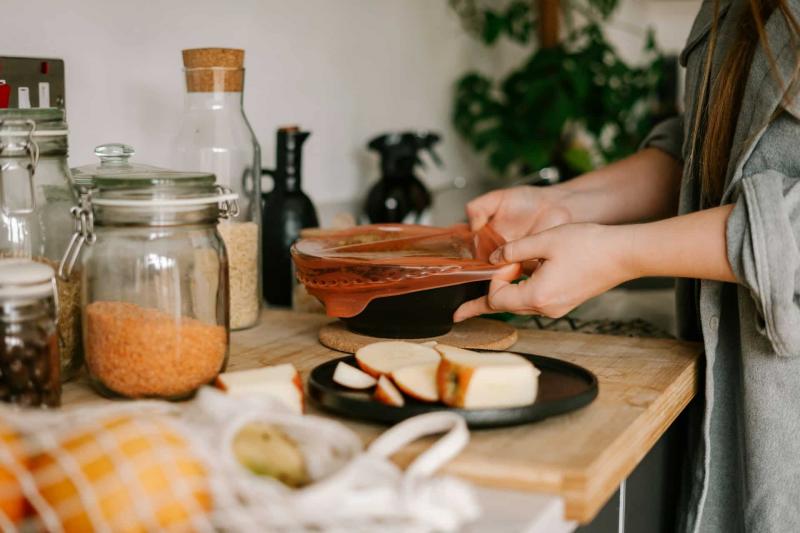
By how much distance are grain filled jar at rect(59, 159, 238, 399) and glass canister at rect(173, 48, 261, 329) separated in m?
0.32

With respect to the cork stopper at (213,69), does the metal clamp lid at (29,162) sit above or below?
below

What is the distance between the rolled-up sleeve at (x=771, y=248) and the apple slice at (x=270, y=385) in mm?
443

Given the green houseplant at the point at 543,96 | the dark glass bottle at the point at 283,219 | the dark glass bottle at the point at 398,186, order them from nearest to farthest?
the dark glass bottle at the point at 283,219
the dark glass bottle at the point at 398,186
the green houseplant at the point at 543,96

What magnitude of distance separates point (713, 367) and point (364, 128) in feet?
3.66

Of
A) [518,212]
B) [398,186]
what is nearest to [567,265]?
[518,212]

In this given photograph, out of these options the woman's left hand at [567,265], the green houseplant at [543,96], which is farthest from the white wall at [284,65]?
the woman's left hand at [567,265]

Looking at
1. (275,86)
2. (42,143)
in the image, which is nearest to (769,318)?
(42,143)

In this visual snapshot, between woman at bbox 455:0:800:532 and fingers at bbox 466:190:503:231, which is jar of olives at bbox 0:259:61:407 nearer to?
woman at bbox 455:0:800:532

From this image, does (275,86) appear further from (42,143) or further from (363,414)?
(363,414)

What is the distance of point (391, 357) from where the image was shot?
0.87 meters

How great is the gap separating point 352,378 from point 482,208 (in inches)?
19.8

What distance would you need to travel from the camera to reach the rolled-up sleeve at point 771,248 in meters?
0.85

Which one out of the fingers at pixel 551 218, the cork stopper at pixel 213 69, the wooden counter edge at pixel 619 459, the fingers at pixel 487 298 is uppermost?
the cork stopper at pixel 213 69

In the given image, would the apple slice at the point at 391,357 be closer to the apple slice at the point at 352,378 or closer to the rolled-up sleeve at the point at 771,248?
the apple slice at the point at 352,378
